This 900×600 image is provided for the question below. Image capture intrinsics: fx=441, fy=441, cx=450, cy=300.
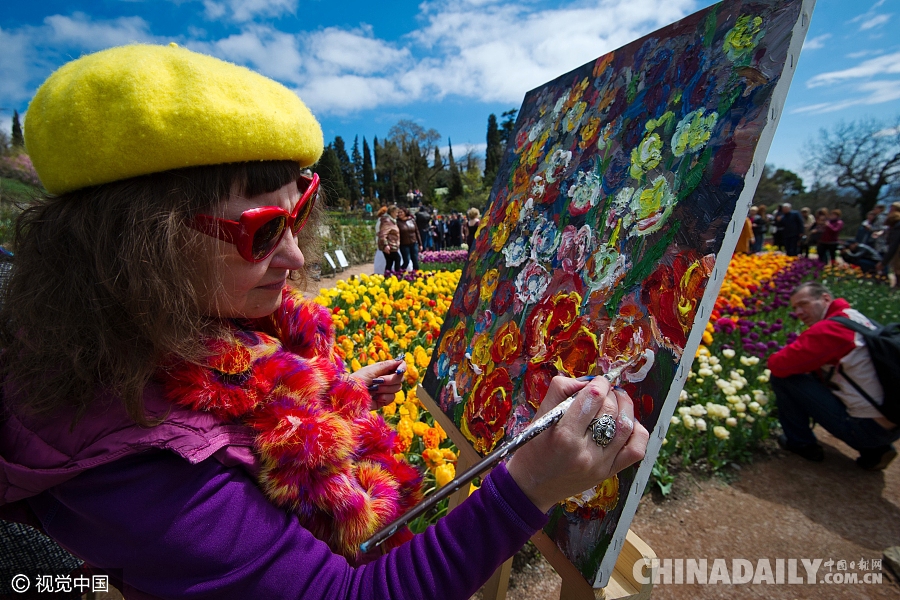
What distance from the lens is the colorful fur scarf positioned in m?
0.89

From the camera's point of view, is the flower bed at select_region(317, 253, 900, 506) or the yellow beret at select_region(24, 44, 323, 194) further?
the flower bed at select_region(317, 253, 900, 506)

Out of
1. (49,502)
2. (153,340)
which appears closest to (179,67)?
(153,340)

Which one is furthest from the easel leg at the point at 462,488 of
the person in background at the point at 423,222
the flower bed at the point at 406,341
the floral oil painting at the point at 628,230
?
the person in background at the point at 423,222

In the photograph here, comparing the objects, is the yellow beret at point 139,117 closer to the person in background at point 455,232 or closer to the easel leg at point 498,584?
the easel leg at point 498,584

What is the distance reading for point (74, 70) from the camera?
0.81 m

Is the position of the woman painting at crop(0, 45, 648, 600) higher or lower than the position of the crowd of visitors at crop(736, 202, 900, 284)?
higher

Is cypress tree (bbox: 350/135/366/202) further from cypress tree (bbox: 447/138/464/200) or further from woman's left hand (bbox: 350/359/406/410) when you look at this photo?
woman's left hand (bbox: 350/359/406/410)

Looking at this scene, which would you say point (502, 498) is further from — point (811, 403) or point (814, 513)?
point (811, 403)

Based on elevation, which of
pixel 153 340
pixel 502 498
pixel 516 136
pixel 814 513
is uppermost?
pixel 516 136

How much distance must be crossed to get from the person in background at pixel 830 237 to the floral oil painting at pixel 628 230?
1295 centimetres

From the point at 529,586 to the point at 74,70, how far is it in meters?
2.72

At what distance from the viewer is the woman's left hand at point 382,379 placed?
65.8 inches

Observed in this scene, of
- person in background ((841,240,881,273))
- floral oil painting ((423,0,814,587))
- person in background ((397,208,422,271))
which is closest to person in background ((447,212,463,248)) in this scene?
person in background ((397,208,422,271))

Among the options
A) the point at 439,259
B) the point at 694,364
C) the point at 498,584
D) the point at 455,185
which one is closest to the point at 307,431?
the point at 498,584
